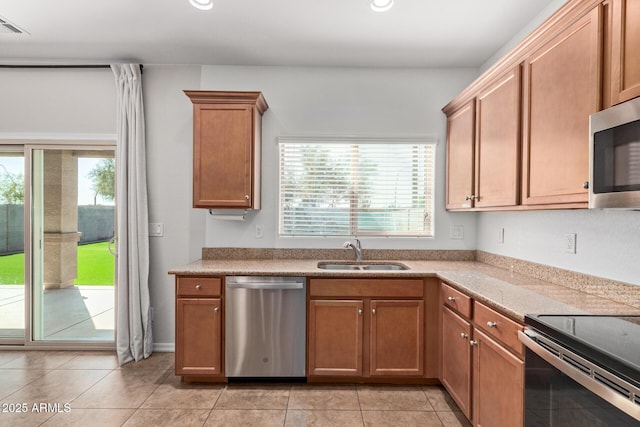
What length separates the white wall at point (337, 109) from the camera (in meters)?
3.36

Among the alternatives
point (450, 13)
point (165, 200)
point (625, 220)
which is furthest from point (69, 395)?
point (450, 13)

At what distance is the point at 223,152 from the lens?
2967mm

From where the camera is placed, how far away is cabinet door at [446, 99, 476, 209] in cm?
274

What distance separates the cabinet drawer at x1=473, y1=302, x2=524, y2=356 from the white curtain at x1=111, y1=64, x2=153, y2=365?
2769mm


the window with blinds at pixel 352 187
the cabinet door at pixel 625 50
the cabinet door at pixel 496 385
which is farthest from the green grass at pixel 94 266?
the cabinet door at pixel 625 50

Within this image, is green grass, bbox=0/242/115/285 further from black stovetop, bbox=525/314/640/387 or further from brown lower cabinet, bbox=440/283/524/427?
black stovetop, bbox=525/314/640/387

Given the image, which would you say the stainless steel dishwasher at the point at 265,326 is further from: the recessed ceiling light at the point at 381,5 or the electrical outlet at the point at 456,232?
the recessed ceiling light at the point at 381,5

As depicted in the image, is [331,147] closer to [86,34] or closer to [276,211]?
[276,211]

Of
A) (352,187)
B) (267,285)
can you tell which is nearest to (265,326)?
(267,285)

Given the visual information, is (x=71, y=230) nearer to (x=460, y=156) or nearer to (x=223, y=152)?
(x=223, y=152)

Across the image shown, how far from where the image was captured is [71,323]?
136 inches

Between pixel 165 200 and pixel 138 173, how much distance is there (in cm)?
33

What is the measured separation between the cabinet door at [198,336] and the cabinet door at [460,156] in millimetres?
2079

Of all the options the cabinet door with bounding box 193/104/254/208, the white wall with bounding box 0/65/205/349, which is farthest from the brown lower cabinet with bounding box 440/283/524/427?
the white wall with bounding box 0/65/205/349
